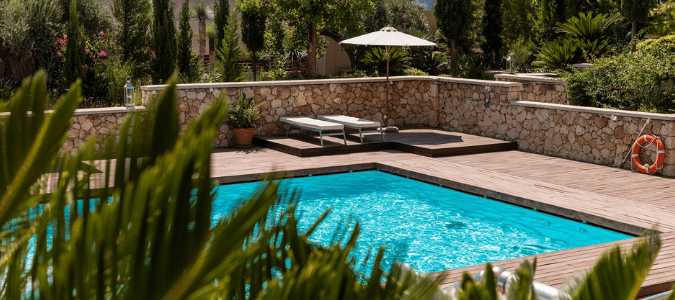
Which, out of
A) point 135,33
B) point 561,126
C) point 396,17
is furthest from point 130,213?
point 396,17

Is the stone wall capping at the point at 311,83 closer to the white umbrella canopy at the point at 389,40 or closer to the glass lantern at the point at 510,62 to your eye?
the white umbrella canopy at the point at 389,40

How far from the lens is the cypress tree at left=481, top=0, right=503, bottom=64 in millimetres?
27688

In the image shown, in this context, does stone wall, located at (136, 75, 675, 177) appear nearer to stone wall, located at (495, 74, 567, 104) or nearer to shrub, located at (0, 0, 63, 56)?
stone wall, located at (495, 74, 567, 104)

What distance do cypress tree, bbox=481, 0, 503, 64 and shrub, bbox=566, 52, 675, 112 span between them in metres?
14.7

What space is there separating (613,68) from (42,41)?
14060 mm

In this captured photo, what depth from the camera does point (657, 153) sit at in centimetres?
1024

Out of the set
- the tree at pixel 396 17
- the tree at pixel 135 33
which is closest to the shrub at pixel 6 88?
the tree at pixel 135 33

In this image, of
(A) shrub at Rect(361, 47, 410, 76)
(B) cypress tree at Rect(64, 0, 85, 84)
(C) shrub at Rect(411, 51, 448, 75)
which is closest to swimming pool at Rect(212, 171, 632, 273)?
(B) cypress tree at Rect(64, 0, 85, 84)

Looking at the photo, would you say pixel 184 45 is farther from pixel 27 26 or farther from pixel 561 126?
pixel 561 126

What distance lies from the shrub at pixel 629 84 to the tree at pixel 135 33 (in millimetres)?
11488

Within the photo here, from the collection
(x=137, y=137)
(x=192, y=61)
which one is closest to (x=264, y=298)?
(x=137, y=137)

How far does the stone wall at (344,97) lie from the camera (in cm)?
1312

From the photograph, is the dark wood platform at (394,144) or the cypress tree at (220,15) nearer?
the dark wood platform at (394,144)

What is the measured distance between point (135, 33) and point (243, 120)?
720 centimetres
